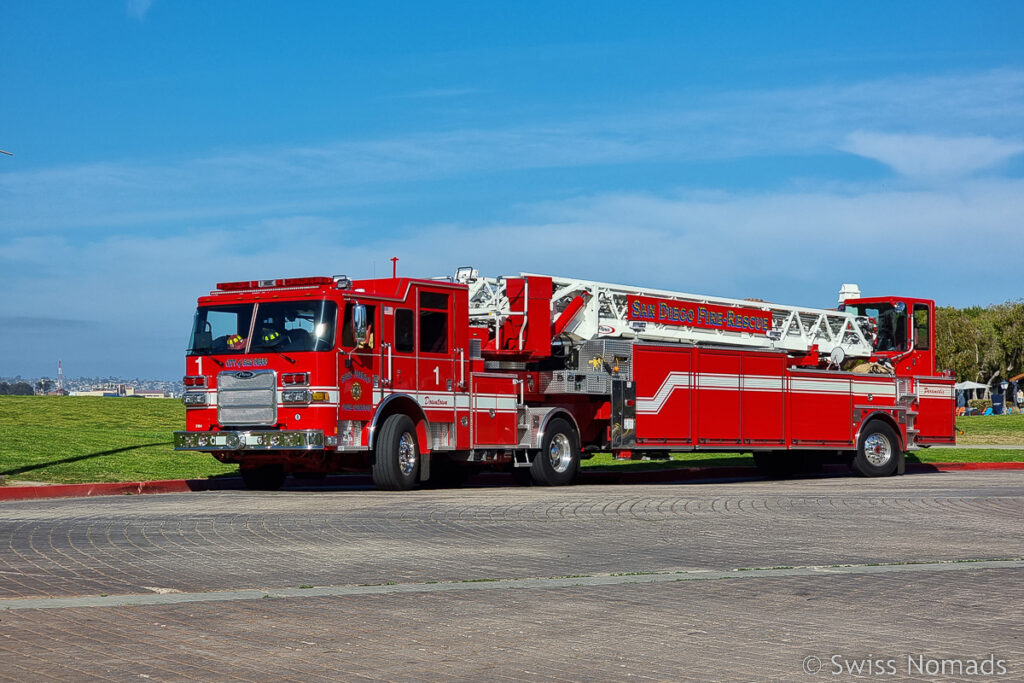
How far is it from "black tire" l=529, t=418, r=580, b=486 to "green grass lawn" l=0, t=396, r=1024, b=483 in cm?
491

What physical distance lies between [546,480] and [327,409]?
4650 millimetres

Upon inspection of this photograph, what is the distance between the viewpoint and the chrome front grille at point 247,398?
18.7m

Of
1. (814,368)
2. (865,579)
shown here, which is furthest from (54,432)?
(865,579)

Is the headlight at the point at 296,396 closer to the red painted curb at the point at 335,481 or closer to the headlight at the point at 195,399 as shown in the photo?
the headlight at the point at 195,399

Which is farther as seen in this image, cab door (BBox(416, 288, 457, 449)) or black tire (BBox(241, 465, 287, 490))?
black tire (BBox(241, 465, 287, 490))

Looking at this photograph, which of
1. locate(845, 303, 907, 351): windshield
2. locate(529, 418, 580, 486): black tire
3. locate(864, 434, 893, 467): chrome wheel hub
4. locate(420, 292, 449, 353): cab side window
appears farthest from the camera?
locate(845, 303, 907, 351): windshield

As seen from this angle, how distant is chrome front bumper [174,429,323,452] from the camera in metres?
18.2

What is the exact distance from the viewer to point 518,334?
2130 centimetres

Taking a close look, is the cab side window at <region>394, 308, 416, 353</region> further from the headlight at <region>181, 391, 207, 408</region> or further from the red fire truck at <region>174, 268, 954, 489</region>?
the headlight at <region>181, 391, 207, 408</region>

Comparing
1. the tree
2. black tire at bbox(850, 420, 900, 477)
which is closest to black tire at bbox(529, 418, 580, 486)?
black tire at bbox(850, 420, 900, 477)

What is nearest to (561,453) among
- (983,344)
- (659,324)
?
(659,324)

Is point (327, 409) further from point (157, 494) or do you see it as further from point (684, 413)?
point (684, 413)

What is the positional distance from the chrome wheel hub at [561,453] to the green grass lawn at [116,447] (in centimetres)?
498

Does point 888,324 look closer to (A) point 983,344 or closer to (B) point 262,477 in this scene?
(B) point 262,477
